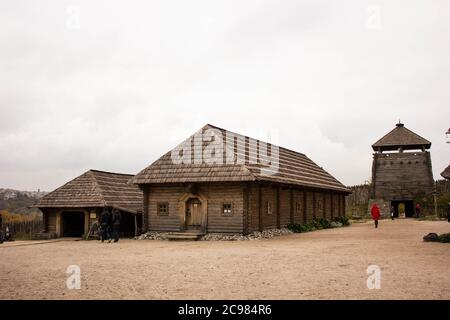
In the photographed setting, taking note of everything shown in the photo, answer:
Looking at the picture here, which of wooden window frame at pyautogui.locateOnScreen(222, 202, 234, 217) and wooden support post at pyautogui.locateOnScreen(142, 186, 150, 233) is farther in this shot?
wooden support post at pyautogui.locateOnScreen(142, 186, 150, 233)

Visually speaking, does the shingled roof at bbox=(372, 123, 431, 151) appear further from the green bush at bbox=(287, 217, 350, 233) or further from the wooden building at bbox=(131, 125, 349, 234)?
the wooden building at bbox=(131, 125, 349, 234)

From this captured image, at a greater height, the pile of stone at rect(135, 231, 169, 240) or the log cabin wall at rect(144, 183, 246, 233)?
the log cabin wall at rect(144, 183, 246, 233)

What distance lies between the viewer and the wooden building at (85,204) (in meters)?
25.8

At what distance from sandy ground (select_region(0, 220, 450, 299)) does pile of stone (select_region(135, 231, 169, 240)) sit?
21.7 feet

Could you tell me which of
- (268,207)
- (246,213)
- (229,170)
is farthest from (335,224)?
(229,170)

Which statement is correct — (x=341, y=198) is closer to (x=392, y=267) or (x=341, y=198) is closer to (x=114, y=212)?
(x=114, y=212)

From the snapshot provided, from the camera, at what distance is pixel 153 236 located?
23.5 metres

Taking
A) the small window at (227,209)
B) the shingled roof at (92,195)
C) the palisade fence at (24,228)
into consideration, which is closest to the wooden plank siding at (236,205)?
the small window at (227,209)

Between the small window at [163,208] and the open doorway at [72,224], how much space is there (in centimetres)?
699

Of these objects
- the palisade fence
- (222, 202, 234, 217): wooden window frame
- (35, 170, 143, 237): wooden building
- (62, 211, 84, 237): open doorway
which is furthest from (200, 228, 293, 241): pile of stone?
the palisade fence

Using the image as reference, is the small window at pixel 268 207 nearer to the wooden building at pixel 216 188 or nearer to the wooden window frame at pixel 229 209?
the wooden building at pixel 216 188

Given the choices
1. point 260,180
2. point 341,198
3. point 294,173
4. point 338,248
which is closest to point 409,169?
point 341,198

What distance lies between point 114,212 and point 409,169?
32324 millimetres

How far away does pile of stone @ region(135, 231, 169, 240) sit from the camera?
2324 centimetres
